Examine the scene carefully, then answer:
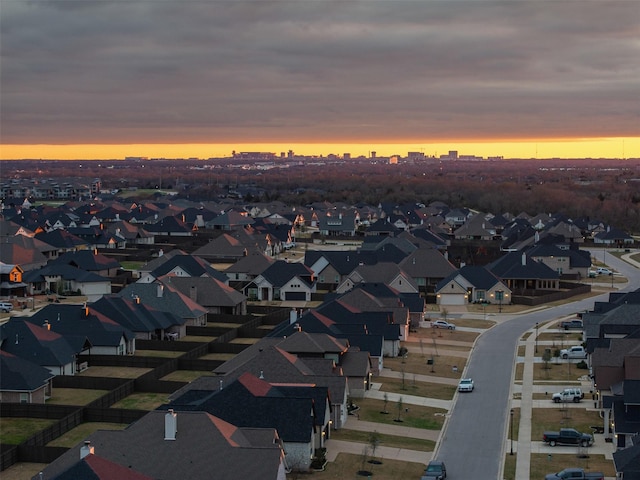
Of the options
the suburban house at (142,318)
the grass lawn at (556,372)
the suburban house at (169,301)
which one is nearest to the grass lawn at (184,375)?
the suburban house at (142,318)

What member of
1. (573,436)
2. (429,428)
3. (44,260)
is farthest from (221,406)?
(44,260)

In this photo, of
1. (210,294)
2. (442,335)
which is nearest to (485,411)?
(442,335)

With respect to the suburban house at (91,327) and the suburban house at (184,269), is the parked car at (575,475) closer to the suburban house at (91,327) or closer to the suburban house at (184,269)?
the suburban house at (91,327)

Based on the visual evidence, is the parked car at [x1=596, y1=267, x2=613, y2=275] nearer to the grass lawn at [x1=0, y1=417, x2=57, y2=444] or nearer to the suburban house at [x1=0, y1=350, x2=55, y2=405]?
the suburban house at [x1=0, y1=350, x2=55, y2=405]

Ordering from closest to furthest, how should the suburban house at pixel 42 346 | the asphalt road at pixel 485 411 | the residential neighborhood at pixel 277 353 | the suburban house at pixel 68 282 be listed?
the residential neighborhood at pixel 277 353 < the asphalt road at pixel 485 411 < the suburban house at pixel 42 346 < the suburban house at pixel 68 282

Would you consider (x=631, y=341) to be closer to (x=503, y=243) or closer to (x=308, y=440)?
(x=308, y=440)

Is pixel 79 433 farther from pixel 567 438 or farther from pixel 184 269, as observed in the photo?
pixel 184 269

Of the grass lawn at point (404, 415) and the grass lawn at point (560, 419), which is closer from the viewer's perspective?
the grass lawn at point (560, 419)
